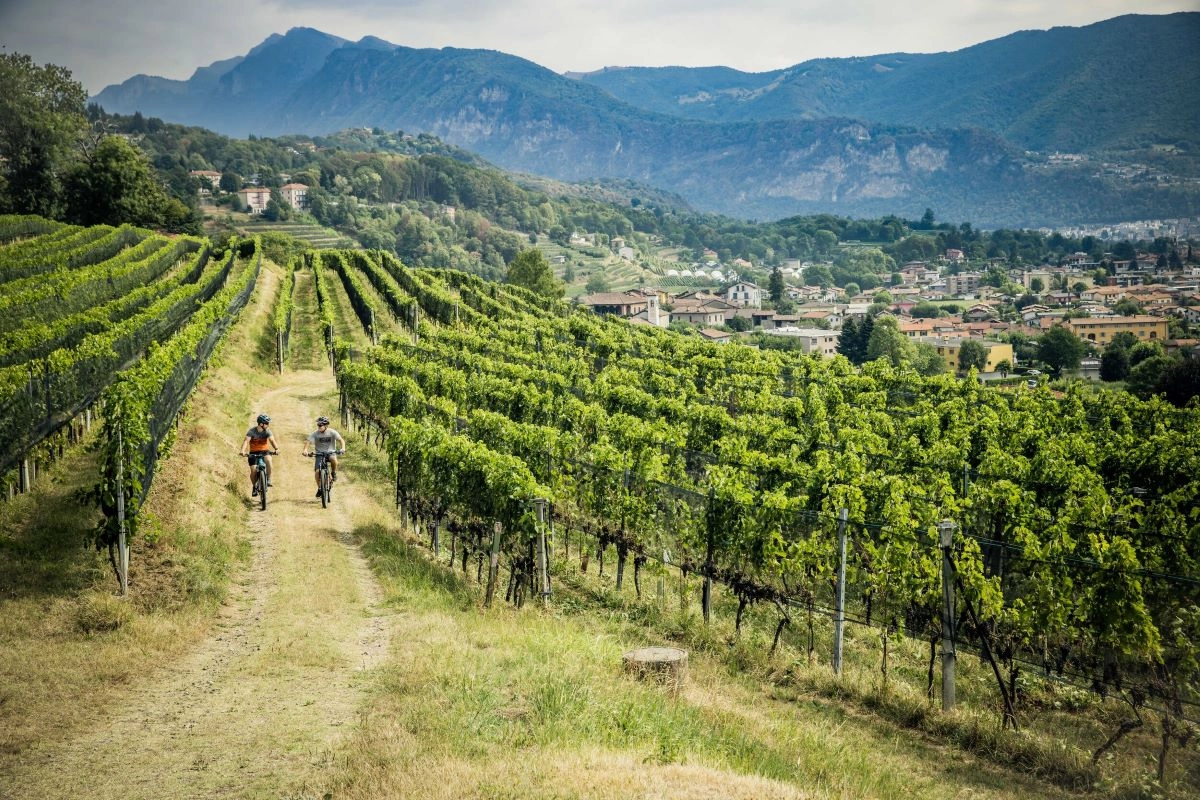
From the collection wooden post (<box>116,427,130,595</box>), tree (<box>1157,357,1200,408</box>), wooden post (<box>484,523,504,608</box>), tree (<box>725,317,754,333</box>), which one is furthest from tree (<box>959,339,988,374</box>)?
wooden post (<box>116,427,130,595</box>)

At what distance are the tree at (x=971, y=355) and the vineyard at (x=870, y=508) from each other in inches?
3952

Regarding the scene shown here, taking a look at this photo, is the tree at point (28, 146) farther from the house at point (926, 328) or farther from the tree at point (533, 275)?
the house at point (926, 328)

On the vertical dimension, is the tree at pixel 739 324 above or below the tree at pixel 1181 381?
below

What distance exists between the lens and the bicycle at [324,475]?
19.5 meters

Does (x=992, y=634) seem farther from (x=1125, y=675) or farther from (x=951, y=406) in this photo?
(x=951, y=406)

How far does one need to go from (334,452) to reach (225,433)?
7.52m

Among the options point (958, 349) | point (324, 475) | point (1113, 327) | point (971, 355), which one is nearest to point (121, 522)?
point (324, 475)

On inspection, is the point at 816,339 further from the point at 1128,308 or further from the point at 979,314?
the point at 1128,308

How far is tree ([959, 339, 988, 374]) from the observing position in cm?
12606

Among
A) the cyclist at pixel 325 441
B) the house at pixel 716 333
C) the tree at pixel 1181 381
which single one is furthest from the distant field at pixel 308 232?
the cyclist at pixel 325 441

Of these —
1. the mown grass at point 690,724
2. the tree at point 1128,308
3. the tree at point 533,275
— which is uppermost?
the tree at point 533,275

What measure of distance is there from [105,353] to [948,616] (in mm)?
19394

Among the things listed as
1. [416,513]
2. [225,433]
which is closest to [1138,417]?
[416,513]

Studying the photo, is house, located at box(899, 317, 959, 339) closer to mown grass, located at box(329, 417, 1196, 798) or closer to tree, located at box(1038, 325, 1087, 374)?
tree, located at box(1038, 325, 1087, 374)
